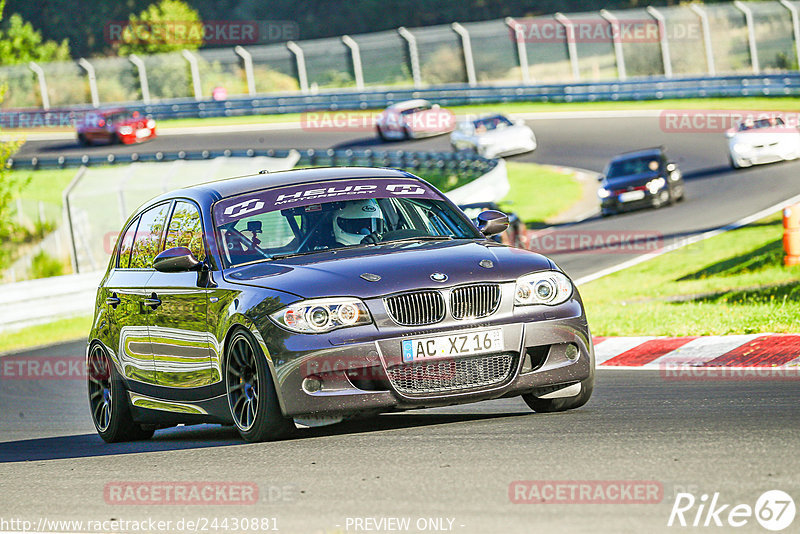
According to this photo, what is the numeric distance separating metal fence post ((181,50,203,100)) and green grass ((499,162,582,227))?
22.9 metres

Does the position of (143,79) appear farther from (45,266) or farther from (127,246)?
(127,246)

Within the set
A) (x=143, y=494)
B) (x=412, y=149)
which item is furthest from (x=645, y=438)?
(x=412, y=149)

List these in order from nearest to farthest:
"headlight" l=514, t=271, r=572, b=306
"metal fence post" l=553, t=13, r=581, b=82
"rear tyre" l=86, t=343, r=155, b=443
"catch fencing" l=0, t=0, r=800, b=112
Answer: "headlight" l=514, t=271, r=572, b=306 < "rear tyre" l=86, t=343, r=155, b=443 < "catch fencing" l=0, t=0, r=800, b=112 < "metal fence post" l=553, t=13, r=581, b=82

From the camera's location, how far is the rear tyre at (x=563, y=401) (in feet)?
25.6

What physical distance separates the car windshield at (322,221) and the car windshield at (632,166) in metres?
23.0

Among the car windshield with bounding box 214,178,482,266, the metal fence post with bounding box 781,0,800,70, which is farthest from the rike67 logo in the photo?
the metal fence post with bounding box 781,0,800,70

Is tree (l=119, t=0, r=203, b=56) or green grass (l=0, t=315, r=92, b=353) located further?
tree (l=119, t=0, r=203, b=56)

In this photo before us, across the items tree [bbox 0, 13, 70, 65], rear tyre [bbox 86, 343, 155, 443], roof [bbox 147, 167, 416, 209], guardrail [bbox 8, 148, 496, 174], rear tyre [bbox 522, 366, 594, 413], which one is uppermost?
roof [bbox 147, 167, 416, 209]

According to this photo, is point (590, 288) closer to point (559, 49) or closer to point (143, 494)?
point (143, 494)

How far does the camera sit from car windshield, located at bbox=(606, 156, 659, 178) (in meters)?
30.9

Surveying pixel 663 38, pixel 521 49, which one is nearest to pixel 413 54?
pixel 521 49

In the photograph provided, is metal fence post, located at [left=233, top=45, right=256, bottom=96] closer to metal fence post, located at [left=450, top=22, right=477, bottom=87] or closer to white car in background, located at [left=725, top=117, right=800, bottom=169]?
metal fence post, located at [left=450, top=22, right=477, bottom=87]

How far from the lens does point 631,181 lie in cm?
3053

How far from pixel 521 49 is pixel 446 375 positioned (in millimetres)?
47193
